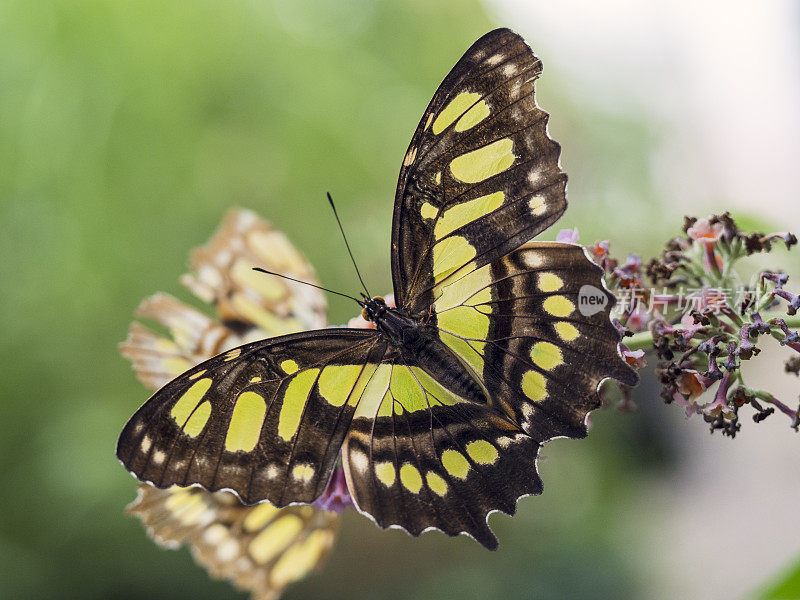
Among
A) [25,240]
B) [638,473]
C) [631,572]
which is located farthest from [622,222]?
[25,240]

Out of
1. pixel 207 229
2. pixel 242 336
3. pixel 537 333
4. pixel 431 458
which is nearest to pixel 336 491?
pixel 431 458

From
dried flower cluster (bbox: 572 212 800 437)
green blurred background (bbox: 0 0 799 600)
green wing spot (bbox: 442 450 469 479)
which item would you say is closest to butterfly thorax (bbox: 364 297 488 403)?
green wing spot (bbox: 442 450 469 479)

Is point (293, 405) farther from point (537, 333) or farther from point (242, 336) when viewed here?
point (242, 336)

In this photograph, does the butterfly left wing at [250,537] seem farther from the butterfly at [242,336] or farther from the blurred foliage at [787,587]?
the blurred foliage at [787,587]

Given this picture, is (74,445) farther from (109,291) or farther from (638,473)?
(638,473)

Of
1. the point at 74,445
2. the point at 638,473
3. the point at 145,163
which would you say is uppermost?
the point at 145,163

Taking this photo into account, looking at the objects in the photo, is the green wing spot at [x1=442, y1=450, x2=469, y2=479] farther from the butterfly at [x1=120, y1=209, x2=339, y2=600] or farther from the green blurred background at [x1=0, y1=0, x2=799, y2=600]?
the green blurred background at [x1=0, y1=0, x2=799, y2=600]
